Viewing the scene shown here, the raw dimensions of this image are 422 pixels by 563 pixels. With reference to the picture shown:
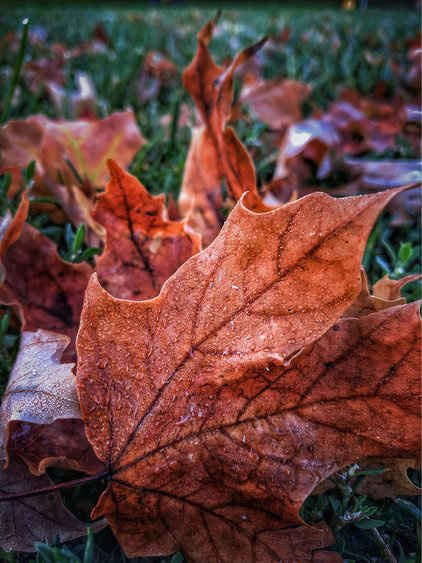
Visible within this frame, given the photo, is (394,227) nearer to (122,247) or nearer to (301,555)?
(122,247)

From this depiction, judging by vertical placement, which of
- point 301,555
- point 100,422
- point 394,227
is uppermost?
point 100,422

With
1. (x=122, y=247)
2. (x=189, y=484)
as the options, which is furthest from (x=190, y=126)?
(x=189, y=484)

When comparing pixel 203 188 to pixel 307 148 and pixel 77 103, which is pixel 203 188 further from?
pixel 77 103

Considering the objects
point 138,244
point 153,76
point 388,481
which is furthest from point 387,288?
point 153,76

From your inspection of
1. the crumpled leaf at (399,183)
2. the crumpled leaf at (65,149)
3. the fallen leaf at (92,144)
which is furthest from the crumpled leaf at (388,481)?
the fallen leaf at (92,144)

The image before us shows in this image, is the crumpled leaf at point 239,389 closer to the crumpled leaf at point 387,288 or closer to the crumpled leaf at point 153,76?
the crumpled leaf at point 387,288

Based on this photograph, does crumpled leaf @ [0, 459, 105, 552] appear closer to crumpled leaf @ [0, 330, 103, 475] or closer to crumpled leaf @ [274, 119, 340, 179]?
crumpled leaf @ [0, 330, 103, 475]
